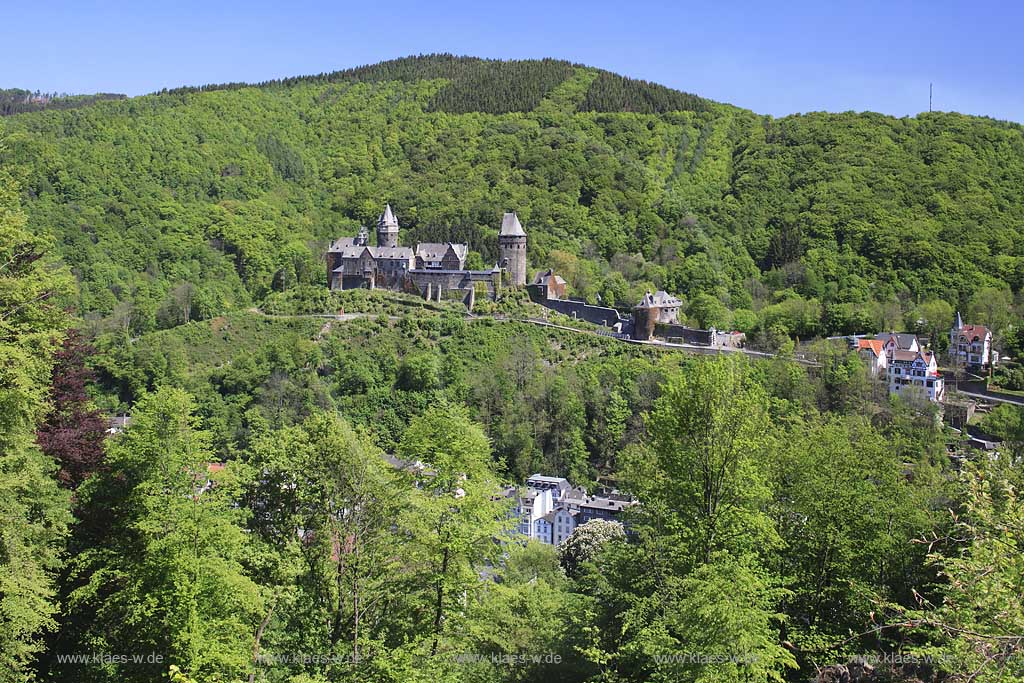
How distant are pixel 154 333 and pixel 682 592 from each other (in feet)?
187

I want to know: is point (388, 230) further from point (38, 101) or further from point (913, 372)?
point (38, 101)

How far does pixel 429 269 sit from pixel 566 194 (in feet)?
102

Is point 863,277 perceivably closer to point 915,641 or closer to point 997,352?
point 997,352

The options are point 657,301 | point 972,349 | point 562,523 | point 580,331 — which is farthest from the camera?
point 657,301

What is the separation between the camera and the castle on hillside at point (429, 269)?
6569 centimetres

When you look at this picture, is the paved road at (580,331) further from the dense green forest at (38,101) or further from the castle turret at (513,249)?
the dense green forest at (38,101)

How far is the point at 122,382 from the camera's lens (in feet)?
199

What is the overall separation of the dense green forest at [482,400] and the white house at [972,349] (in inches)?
139

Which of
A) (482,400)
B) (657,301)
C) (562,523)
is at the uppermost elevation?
(657,301)

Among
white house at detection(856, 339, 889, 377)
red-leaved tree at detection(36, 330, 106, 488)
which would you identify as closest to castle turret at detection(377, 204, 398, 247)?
white house at detection(856, 339, 889, 377)

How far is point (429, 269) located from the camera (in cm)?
6644

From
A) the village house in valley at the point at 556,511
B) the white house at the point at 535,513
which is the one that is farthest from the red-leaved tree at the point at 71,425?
the white house at the point at 535,513

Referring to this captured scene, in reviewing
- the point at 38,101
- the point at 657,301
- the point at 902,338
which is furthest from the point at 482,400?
the point at 38,101

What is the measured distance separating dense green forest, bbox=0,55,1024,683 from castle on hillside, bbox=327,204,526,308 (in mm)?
2259
